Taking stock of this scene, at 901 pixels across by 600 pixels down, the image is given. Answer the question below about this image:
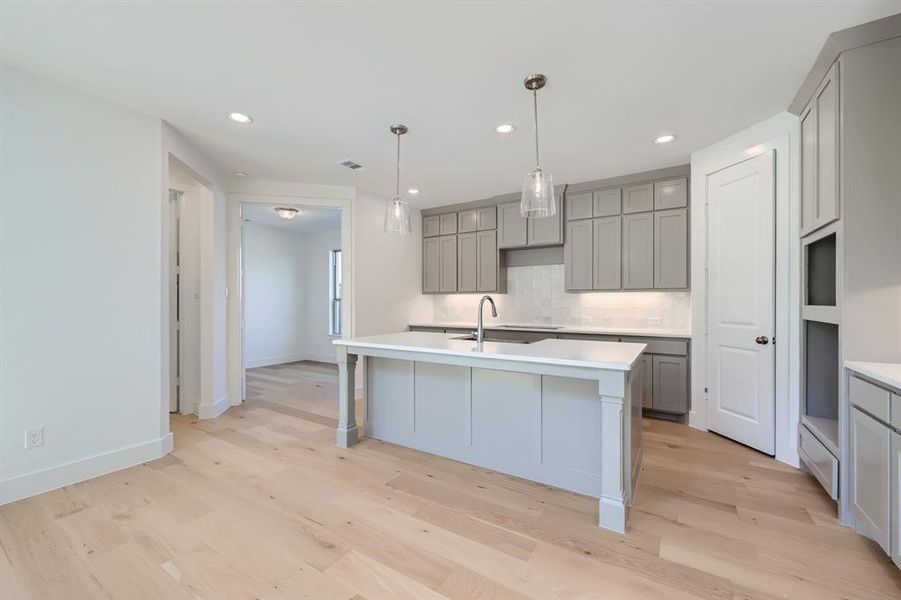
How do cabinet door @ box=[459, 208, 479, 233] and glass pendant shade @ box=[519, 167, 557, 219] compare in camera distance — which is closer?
glass pendant shade @ box=[519, 167, 557, 219]

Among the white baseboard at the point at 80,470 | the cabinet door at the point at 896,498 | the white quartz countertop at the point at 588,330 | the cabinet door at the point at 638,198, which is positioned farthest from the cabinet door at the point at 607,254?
the white baseboard at the point at 80,470

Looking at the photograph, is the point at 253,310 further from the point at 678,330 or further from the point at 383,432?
the point at 678,330

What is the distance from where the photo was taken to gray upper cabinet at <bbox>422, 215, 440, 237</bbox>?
5738 millimetres

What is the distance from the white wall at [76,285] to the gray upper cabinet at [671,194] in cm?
454

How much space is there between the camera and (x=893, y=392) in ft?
5.46

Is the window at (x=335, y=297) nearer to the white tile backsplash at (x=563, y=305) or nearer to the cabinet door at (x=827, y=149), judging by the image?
the white tile backsplash at (x=563, y=305)

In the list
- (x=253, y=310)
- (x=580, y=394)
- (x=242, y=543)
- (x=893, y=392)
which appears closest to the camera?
(x=893, y=392)

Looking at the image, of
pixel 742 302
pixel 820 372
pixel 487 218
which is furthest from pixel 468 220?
pixel 820 372

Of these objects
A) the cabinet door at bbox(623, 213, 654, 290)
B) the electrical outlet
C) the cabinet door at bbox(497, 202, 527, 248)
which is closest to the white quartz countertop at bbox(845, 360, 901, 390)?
the cabinet door at bbox(623, 213, 654, 290)

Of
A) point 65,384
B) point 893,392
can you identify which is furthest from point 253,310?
point 893,392

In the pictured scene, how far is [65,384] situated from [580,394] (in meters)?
3.34

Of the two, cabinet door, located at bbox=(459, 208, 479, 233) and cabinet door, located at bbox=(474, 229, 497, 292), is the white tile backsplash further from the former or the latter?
cabinet door, located at bbox=(459, 208, 479, 233)

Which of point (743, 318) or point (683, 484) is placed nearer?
point (683, 484)

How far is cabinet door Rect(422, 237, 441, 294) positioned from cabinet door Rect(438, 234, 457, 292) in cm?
5
